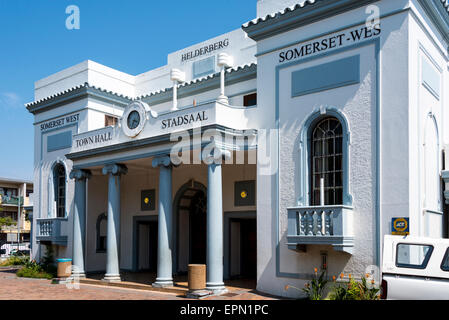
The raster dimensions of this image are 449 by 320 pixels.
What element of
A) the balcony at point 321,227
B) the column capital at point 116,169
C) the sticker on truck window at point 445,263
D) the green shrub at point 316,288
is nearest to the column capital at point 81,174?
the column capital at point 116,169

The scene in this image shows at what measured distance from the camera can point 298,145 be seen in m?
13.8

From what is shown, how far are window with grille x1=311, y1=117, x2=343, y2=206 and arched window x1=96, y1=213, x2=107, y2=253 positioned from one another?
10.9 metres

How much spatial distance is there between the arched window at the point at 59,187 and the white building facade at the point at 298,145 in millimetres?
3449

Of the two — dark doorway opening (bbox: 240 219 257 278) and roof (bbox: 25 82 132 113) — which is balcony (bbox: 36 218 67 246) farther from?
dark doorway opening (bbox: 240 219 257 278)

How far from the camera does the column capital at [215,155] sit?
555 inches

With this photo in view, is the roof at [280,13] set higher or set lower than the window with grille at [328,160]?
higher

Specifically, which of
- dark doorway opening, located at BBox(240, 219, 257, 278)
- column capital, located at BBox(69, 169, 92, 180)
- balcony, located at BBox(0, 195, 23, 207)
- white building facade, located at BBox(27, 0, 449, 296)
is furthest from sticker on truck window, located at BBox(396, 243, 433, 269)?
balcony, located at BBox(0, 195, 23, 207)

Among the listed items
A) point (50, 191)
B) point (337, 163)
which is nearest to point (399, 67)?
point (337, 163)

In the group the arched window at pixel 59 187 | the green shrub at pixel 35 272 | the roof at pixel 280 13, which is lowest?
the green shrub at pixel 35 272

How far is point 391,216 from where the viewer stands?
468 inches

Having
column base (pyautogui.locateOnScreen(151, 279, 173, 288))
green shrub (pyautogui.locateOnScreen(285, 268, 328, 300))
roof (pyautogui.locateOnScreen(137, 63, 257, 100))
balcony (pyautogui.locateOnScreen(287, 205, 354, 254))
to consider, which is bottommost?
column base (pyautogui.locateOnScreen(151, 279, 173, 288))

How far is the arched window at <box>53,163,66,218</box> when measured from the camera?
21.9 metres

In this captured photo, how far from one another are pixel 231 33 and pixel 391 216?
10473 millimetres

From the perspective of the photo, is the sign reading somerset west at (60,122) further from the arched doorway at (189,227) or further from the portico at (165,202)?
the arched doorway at (189,227)
